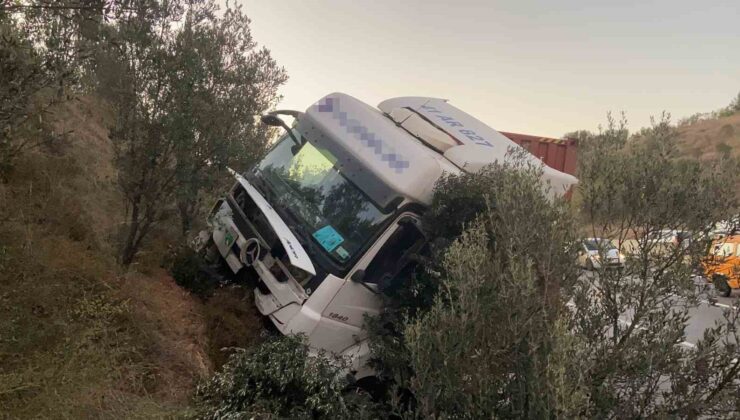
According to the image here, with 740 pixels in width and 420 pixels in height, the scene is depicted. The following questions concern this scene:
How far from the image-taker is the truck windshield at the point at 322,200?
464 centimetres

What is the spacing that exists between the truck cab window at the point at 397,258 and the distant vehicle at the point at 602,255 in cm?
162

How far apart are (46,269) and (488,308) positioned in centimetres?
330

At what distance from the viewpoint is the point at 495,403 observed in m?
2.90

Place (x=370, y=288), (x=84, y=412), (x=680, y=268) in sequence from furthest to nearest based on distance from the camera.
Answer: (x=370, y=288) → (x=680, y=268) → (x=84, y=412)

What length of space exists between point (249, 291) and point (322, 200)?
113cm

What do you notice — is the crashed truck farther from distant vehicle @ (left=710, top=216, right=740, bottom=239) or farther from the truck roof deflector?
distant vehicle @ (left=710, top=216, right=740, bottom=239)

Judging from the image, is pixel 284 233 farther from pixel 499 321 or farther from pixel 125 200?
pixel 499 321

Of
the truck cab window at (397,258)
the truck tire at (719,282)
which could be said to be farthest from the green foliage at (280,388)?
the truck tire at (719,282)

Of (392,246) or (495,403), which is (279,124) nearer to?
(392,246)

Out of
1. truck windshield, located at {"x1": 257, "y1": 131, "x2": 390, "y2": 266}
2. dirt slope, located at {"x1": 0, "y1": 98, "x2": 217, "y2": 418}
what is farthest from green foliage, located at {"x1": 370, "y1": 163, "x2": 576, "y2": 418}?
dirt slope, located at {"x1": 0, "y1": 98, "x2": 217, "y2": 418}

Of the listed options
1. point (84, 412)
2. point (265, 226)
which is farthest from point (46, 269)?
point (265, 226)

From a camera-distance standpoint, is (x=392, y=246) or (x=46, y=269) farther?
(x=392, y=246)

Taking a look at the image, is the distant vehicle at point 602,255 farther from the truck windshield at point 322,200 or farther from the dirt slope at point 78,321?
the dirt slope at point 78,321

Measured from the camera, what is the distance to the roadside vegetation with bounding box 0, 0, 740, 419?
2900 millimetres
